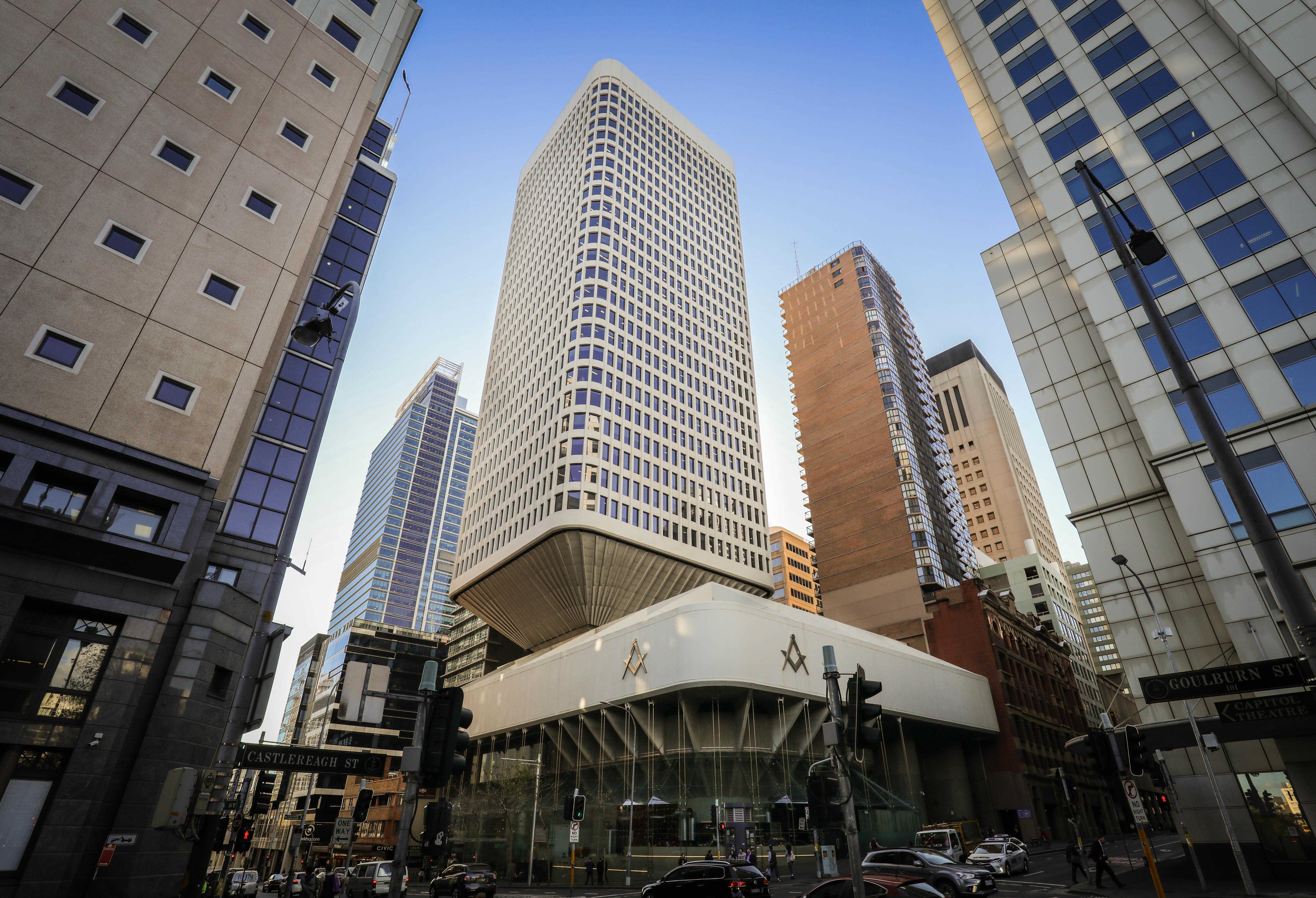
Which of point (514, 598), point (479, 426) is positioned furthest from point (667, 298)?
point (514, 598)

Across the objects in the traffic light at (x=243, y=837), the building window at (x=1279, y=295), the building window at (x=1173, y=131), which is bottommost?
the traffic light at (x=243, y=837)

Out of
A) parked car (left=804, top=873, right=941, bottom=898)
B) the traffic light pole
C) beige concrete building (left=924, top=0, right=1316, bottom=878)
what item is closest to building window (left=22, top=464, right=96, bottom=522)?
the traffic light pole

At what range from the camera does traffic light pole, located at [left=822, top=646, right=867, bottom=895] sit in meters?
9.80

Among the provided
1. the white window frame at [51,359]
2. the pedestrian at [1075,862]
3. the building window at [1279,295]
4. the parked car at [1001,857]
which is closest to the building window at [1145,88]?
the building window at [1279,295]

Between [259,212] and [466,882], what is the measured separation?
29719 mm

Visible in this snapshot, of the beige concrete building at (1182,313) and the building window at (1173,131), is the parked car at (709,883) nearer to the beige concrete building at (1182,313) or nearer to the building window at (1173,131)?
the beige concrete building at (1182,313)

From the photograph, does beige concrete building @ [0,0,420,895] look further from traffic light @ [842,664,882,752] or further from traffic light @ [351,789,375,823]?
traffic light @ [842,664,882,752]

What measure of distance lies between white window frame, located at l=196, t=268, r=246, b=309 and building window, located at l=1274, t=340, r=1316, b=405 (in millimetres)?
41947

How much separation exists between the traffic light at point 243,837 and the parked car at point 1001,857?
3140 centimetres

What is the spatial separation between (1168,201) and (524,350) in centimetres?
6794

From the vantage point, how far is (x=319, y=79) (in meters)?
34.5

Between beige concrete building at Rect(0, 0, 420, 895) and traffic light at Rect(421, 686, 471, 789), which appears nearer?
traffic light at Rect(421, 686, 471, 789)

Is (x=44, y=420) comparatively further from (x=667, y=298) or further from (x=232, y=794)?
(x=667, y=298)

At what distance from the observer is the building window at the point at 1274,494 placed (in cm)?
2380
